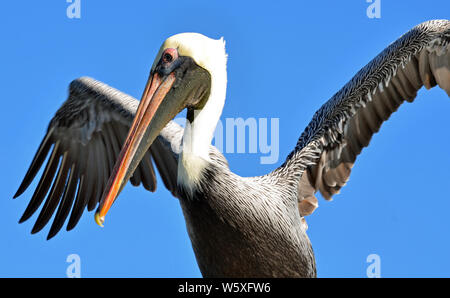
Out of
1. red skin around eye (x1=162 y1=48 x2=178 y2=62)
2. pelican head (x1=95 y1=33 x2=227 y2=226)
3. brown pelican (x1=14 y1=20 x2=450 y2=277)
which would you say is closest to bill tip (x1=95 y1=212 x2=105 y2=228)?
brown pelican (x1=14 y1=20 x2=450 y2=277)

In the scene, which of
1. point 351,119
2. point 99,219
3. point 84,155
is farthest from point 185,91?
point 84,155

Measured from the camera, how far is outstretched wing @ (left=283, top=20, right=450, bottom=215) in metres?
8.05

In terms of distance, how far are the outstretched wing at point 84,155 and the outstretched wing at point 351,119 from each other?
1.75 m

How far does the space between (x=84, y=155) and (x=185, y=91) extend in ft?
11.1

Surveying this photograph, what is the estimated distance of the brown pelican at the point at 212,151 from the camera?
6.51 metres

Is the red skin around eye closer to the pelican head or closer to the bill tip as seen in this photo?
the pelican head

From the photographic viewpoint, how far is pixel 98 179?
9477 millimetres

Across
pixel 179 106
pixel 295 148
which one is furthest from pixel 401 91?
pixel 179 106

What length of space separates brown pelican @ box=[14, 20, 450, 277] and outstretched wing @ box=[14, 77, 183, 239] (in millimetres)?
13
